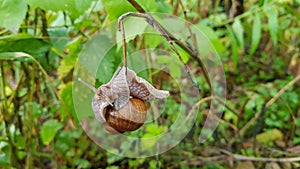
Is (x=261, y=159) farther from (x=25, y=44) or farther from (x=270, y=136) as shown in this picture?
(x=25, y=44)

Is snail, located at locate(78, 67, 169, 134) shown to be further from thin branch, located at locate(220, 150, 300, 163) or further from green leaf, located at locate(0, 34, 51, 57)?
thin branch, located at locate(220, 150, 300, 163)

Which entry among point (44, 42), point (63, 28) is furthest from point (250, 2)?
point (44, 42)

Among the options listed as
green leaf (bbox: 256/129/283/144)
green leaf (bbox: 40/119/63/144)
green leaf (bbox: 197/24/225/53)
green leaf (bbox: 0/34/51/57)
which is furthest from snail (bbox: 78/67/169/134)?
green leaf (bbox: 256/129/283/144)

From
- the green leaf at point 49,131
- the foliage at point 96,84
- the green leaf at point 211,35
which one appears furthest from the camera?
the green leaf at point 49,131

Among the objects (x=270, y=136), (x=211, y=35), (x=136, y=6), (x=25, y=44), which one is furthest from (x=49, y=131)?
(x=270, y=136)

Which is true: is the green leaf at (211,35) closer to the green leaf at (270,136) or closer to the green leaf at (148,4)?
the green leaf at (148,4)

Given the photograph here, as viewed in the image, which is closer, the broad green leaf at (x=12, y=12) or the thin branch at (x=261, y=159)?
the broad green leaf at (x=12, y=12)

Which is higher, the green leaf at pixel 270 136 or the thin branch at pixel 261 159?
the green leaf at pixel 270 136

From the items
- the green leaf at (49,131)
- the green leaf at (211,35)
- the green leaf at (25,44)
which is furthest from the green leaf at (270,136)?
the green leaf at (25,44)
